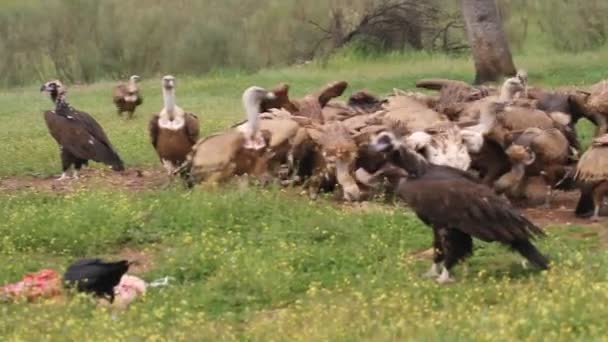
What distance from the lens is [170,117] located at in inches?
490

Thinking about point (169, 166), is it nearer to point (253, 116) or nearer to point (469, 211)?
point (253, 116)

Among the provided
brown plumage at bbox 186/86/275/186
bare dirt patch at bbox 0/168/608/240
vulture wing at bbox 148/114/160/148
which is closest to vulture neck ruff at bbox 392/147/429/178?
bare dirt patch at bbox 0/168/608/240

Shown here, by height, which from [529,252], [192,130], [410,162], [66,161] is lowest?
[66,161]

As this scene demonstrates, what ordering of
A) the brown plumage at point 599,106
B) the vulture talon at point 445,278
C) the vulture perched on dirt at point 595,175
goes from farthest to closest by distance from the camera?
the brown plumage at point 599,106 < the vulture perched on dirt at point 595,175 < the vulture talon at point 445,278

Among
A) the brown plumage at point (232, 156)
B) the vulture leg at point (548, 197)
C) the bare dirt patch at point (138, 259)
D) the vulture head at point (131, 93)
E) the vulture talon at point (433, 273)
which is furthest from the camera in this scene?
the vulture head at point (131, 93)

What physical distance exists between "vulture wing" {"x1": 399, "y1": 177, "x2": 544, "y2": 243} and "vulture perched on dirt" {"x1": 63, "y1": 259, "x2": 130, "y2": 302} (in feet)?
6.24

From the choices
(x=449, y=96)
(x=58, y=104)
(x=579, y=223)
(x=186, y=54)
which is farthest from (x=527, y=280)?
(x=186, y=54)

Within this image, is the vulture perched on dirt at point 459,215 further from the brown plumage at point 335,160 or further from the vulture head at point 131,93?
the vulture head at point 131,93

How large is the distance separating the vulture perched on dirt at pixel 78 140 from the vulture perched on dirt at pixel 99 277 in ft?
15.3

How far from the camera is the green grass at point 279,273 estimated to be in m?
6.10

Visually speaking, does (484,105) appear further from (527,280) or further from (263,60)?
(263,60)

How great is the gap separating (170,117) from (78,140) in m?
1.01

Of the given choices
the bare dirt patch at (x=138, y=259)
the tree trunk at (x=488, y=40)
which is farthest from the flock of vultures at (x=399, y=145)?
the tree trunk at (x=488, y=40)

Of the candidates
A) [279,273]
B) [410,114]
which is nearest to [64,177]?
[410,114]
